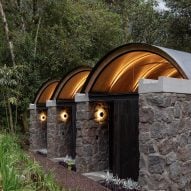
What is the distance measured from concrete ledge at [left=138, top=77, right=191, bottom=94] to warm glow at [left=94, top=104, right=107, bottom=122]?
3479 mm

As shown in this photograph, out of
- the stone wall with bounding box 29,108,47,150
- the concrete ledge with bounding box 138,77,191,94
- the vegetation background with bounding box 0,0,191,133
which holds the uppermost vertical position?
the vegetation background with bounding box 0,0,191,133

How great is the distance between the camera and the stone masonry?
6.50 meters

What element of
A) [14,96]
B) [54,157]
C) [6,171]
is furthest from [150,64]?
[14,96]

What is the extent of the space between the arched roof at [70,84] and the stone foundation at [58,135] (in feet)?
1.52

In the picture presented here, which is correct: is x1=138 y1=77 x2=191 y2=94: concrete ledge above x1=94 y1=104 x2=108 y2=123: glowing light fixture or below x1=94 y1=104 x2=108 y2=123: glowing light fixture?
above

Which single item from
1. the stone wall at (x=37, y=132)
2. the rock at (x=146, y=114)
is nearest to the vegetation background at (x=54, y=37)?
the stone wall at (x=37, y=132)

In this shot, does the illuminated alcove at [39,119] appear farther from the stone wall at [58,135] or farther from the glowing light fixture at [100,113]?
the glowing light fixture at [100,113]

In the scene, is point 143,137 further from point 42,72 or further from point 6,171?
point 42,72

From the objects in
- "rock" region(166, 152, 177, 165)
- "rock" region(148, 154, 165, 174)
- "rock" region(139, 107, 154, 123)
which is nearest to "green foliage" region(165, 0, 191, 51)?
"rock" region(139, 107, 154, 123)

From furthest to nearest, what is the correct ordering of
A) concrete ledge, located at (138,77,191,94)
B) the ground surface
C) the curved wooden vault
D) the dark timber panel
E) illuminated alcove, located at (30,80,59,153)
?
1. illuminated alcove, located at (30,80,59,153)
2. the curved wooden vault
3. the dark timber panel
4. the ground surface
5. concrete ledge, located at (138,77,191,94)

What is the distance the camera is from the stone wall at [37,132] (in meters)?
15.0

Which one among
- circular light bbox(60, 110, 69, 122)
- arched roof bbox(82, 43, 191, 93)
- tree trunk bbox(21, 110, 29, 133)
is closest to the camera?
arched roof bbox(82, 43, 191, 93)

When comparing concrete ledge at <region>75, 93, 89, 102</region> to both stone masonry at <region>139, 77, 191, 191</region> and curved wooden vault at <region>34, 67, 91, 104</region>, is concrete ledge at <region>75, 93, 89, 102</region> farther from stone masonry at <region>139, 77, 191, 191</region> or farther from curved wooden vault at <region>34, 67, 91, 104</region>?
stone masonry at <region>139, 77, 191, 191</region>

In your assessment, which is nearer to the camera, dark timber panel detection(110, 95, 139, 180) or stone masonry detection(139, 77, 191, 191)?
stone masonry detection(139, 77, 191, 191)
